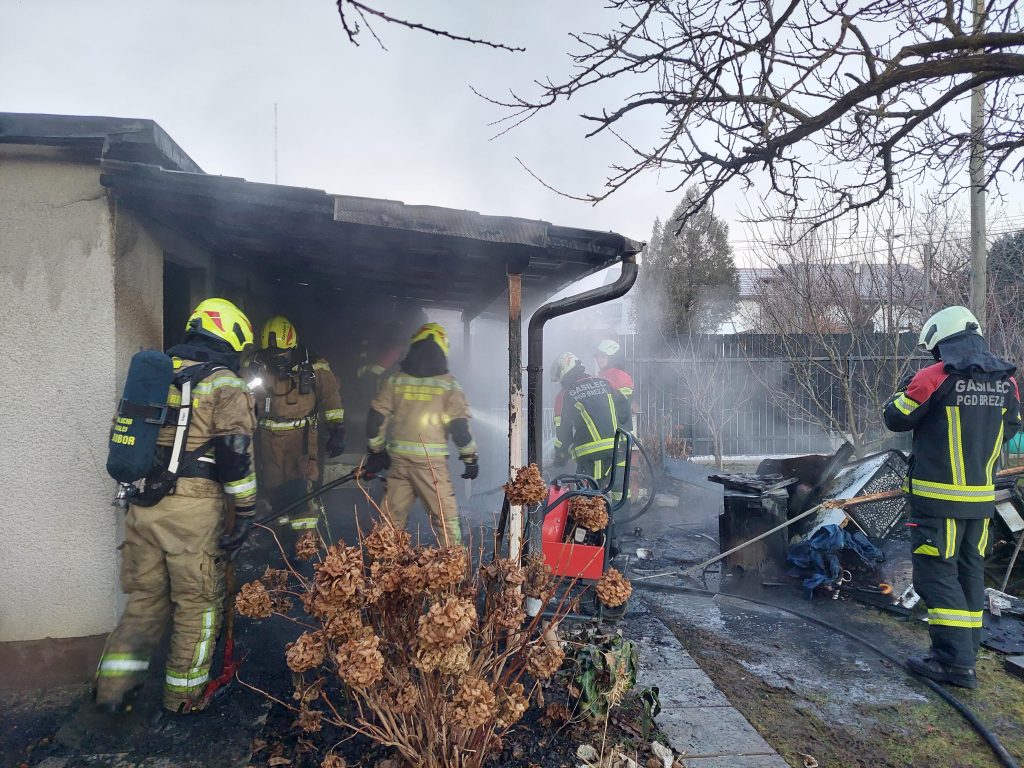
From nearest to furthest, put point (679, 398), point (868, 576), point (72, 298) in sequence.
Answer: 1. point (72, 298)
2. point (868, 576)
3. point (679, 398)

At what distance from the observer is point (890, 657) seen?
384 centimetres

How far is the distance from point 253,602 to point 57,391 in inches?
79.4

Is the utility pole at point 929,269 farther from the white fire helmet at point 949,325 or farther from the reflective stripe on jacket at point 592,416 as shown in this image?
the reflective stripe on jacket at point 592,416

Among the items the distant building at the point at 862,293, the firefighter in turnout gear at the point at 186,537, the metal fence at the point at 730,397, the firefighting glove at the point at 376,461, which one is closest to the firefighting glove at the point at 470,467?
the firefighting glove at the point at 376,461

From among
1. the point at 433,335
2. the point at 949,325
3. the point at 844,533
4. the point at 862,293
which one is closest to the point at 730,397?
the point at 862,293

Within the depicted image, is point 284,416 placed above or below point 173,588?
above

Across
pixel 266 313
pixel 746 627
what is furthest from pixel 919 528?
pixel 266 313

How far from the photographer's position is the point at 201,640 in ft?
9.93

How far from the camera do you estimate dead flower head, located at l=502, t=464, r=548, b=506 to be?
238cm

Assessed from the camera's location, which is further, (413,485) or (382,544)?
(413,485)

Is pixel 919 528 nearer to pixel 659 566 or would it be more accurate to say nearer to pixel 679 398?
pixel 659 566

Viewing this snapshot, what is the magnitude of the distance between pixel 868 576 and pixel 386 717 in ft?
15.0

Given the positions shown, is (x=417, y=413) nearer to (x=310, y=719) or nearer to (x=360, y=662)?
(x=310, y=719)

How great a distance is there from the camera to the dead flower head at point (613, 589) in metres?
2.31
